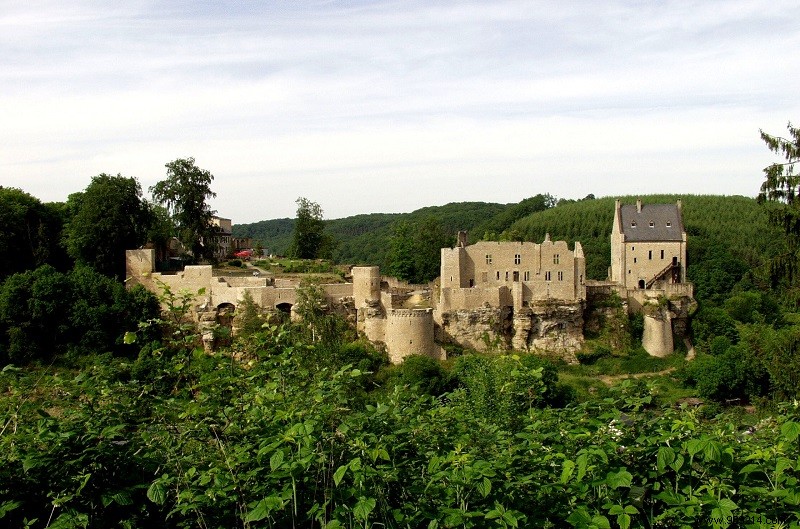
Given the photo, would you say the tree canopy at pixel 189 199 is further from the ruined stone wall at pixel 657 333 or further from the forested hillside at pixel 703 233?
the forested hillside at pixel 703 233

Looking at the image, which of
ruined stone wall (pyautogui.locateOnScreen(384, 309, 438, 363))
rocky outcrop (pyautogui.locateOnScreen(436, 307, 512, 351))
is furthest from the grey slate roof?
ruined stone wall (pyautogui.locateOnScreen(384, 309, 438, 363))

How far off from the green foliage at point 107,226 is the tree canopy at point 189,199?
3.32 metres

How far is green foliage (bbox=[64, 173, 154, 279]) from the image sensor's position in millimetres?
40125

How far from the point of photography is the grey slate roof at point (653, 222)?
46.9 metres

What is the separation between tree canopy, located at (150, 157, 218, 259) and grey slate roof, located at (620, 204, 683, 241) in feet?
83.3

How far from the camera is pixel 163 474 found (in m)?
6.92

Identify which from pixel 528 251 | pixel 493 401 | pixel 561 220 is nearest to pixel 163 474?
pixel 493 401

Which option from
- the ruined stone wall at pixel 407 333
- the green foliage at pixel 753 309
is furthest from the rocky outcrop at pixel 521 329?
the green foliage at pixel 753 309

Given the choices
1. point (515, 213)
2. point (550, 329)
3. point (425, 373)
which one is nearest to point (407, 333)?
point (425, 373)

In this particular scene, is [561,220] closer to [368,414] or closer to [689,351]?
[689,351]

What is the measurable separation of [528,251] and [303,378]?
34.6 metres

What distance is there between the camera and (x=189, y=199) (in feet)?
148

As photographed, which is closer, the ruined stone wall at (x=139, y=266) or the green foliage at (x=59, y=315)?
the green foliage at (x=59, y=315)

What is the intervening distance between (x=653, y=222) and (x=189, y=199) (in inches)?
1112
